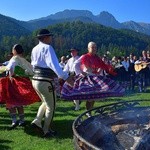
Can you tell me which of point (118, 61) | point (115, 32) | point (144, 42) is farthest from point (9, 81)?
point (144, 42)

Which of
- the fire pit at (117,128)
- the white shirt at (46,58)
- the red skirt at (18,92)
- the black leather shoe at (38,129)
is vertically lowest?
the black leather shoe at (38,129)

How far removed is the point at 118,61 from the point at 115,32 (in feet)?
444

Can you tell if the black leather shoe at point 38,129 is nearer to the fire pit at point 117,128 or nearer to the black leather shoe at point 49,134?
the black leather shoe at point 49,134

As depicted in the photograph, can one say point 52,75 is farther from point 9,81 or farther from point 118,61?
point 118,61

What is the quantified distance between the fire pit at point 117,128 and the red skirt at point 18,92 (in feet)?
12.9

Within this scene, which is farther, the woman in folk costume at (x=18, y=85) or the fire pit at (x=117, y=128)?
the woman in folk costume at (x=18, y=85)

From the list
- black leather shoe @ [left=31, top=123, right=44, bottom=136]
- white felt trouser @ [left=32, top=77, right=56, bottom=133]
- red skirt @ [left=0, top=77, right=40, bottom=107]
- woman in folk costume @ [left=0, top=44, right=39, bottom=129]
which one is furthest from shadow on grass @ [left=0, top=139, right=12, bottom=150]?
red skirt @ [left=0, top=77, right=40, bottom=107]

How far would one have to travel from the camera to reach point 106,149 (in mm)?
3807

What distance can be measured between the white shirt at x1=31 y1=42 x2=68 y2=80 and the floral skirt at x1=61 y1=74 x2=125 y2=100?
140 cm

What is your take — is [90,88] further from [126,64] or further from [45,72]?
[126,64]

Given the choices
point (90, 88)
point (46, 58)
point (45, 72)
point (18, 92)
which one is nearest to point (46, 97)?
point (45, 72)

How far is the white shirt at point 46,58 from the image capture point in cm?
641

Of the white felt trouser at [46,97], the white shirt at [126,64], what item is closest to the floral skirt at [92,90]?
the white felt trouser at [46,97]

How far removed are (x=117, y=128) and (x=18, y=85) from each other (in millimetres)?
4495
